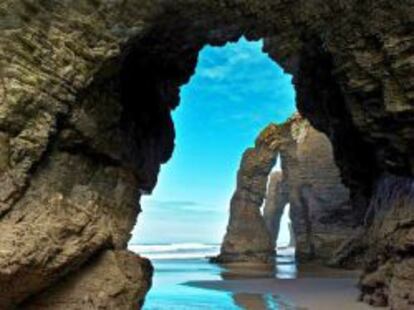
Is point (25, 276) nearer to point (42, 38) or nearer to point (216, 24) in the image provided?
point (42, 38)

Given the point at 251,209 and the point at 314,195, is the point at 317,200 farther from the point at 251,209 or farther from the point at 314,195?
the point at 251,209

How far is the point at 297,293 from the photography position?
59.7ft

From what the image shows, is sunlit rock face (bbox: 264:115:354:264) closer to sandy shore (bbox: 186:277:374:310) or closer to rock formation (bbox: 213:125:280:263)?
rock formation (bbox: 213:125:280:263)

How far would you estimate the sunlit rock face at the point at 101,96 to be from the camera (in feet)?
34.6

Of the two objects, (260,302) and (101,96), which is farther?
(260,302)

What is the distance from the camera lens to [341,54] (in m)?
13.2

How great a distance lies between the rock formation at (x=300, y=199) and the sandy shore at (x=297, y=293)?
16.2 m

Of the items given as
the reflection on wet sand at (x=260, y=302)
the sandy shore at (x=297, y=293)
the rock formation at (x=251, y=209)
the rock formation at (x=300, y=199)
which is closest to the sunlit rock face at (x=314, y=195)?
the rock formation at (x=300, y=199)

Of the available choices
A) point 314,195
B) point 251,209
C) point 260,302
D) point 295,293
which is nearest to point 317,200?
point 314,195

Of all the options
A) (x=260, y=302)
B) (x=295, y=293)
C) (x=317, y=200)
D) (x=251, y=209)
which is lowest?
(x=260, y=302)

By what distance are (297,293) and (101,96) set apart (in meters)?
9.91

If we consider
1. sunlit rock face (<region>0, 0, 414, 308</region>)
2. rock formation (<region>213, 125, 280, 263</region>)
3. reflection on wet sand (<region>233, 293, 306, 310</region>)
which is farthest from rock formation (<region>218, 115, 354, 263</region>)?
sunlit rock face (<region>0, 0, 414, 308</region>)

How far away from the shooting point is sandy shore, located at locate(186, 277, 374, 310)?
1520 centimetres

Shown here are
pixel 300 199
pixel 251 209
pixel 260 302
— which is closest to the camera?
→ pixel 260 302
